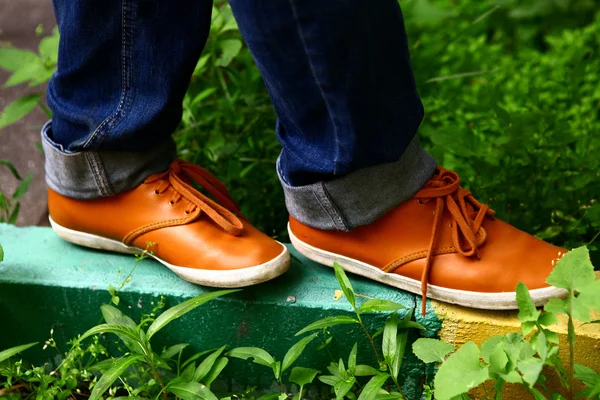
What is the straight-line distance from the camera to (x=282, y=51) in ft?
3.48

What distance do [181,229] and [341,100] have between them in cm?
48

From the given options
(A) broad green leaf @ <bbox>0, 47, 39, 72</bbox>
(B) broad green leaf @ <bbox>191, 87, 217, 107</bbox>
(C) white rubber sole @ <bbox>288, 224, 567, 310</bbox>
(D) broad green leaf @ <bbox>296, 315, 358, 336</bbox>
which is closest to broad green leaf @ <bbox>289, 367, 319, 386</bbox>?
(D) broad green leaf @ <bbox>296, 315, 358, 336</bbox>

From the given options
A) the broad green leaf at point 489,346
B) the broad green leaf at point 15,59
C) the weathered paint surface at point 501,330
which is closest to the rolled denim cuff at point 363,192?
the weathered paint surface at point 501,330

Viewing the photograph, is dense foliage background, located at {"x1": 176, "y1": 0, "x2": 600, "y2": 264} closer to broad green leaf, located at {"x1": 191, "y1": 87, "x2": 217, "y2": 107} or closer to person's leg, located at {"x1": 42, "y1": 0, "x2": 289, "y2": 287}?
broad green leaf, located at {"x1": 191, "y1": 87, "x2": 217, "y2": 107}

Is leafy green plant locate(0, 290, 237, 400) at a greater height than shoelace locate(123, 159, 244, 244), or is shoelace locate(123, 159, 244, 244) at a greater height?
shoelace locate(123, 159, 244, 244)

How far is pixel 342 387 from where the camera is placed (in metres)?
1.23

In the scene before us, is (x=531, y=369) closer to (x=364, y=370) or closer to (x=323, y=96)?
(x=364, y=370)

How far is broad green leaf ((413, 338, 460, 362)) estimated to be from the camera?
3.76ft

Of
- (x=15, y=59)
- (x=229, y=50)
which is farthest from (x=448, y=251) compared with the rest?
(x=15, y=59)

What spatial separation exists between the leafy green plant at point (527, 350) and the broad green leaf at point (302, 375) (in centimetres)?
23

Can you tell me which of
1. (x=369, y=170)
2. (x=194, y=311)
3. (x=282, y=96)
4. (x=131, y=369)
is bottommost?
(x=131, y=369)

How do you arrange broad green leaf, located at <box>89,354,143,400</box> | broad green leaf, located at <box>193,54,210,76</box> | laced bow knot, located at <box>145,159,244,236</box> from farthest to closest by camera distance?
broad green leaf, located at <box>193,54,210,76</box> < laced bow knot, located at <box>145,159,244,236</box> < broad green leaf, located at <box>89,354,143,400</box>

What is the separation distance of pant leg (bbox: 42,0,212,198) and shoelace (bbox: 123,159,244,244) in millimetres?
52

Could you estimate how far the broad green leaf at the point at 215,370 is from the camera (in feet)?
4.26
